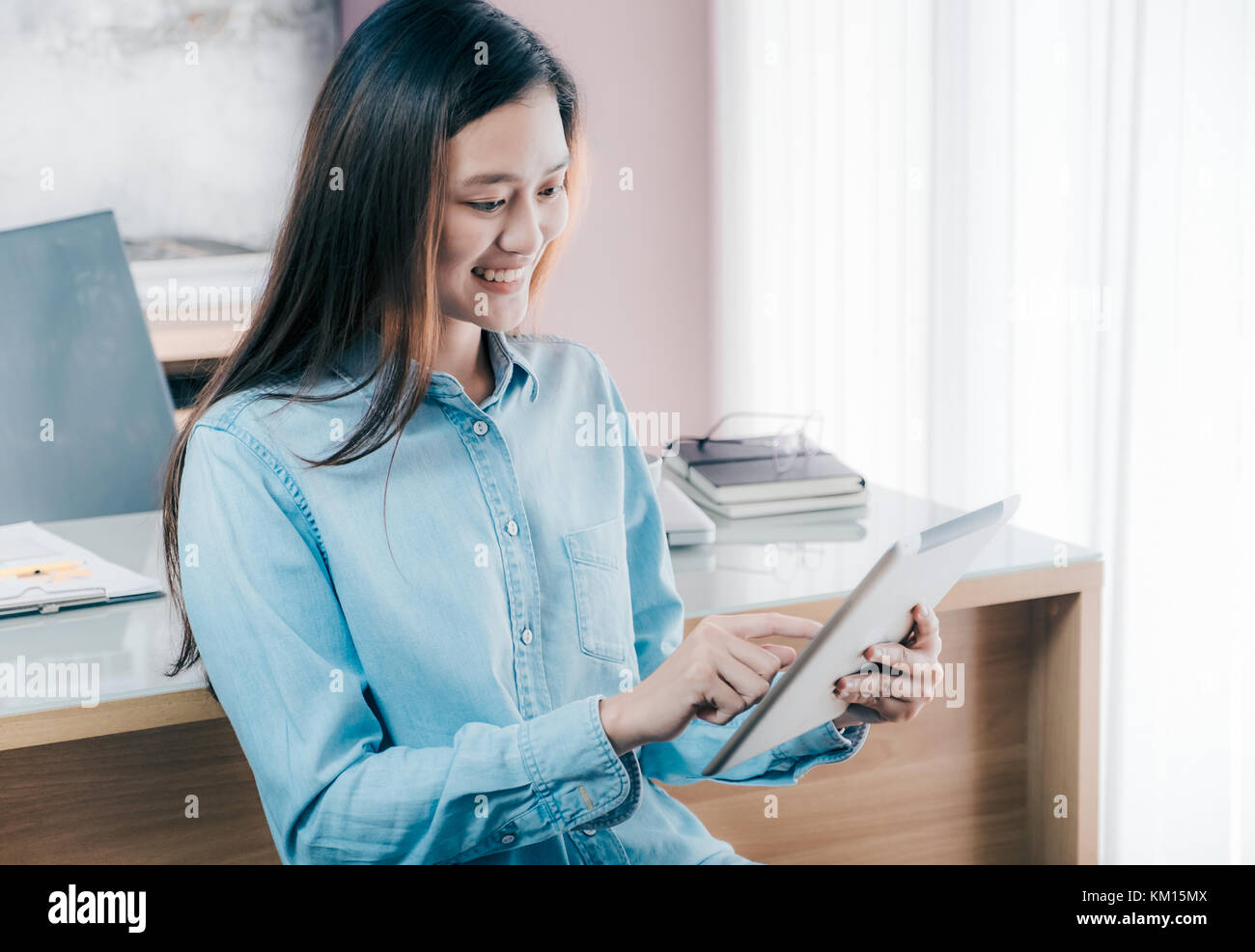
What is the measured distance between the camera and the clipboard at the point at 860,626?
0.73 m

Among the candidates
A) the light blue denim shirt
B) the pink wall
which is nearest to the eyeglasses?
the light blue denim shirt

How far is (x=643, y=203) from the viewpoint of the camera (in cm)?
314

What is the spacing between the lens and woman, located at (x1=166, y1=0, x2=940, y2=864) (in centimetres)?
82

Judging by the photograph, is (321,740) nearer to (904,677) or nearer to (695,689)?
(695,689)

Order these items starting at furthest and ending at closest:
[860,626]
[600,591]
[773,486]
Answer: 1. [773,486]
2. [600,591]
3. [860,626]

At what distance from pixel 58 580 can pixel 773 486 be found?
79cm

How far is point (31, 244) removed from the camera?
1742mm

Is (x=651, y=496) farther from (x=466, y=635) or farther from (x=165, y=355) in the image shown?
(x=165, y=355)

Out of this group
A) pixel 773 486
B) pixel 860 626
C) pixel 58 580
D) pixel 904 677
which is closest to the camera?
pixel 860 626

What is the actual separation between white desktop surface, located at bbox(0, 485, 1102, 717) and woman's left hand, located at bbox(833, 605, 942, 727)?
234mm

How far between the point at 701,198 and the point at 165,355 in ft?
4.74

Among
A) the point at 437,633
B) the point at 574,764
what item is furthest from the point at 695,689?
the point at 437,633

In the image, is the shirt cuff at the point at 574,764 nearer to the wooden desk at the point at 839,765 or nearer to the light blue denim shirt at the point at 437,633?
the light blue denim shirt at the point at 437,633

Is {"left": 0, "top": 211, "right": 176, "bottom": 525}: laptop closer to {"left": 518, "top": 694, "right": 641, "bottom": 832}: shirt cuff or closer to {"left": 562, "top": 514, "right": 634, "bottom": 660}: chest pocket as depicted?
{"left": 562, "top": 514, "right": 634, "bottom": 660}: chest pocket
